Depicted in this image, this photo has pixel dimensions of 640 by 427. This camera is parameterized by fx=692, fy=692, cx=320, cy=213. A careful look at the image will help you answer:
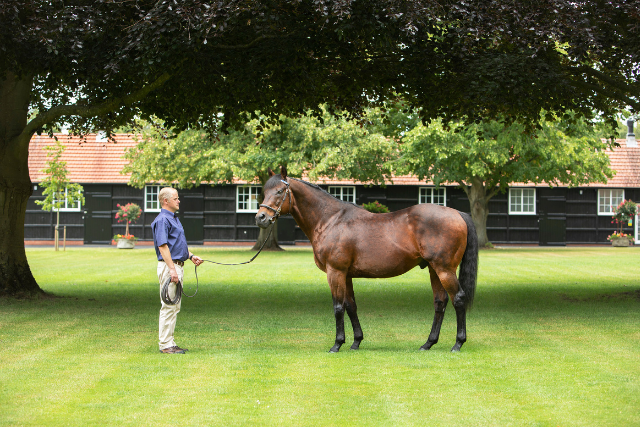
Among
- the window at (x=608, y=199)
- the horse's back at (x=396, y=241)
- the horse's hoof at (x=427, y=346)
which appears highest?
the window at (x=608, y=199)

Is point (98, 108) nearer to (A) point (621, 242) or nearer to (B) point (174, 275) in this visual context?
(B) point (174, 275)

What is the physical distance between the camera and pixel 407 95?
1490 centimetres

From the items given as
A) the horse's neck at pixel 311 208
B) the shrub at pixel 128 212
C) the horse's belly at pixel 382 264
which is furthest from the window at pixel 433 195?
the horse's belly at pixel 382 264

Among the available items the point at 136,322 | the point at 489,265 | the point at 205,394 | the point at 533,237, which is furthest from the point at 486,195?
the point at 205,394

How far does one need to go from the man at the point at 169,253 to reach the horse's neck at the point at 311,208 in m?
1.43

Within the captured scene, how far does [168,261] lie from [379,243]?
2602mm

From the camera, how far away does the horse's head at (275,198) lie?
857 cm

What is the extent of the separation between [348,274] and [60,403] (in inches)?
155

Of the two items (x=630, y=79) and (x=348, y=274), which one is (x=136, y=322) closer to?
(x=348, y=274)

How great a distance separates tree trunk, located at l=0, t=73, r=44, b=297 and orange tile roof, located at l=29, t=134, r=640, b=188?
1040 inches

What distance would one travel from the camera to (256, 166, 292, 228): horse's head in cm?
857

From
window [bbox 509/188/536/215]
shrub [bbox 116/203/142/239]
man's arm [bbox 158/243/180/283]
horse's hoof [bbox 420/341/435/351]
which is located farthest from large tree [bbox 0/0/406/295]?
window [bbox 509/188/536/215]

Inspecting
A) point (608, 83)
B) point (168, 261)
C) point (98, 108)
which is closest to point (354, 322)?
point (168, 261)

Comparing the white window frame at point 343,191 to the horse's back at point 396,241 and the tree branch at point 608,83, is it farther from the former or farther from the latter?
the horse's back at point 396,241
